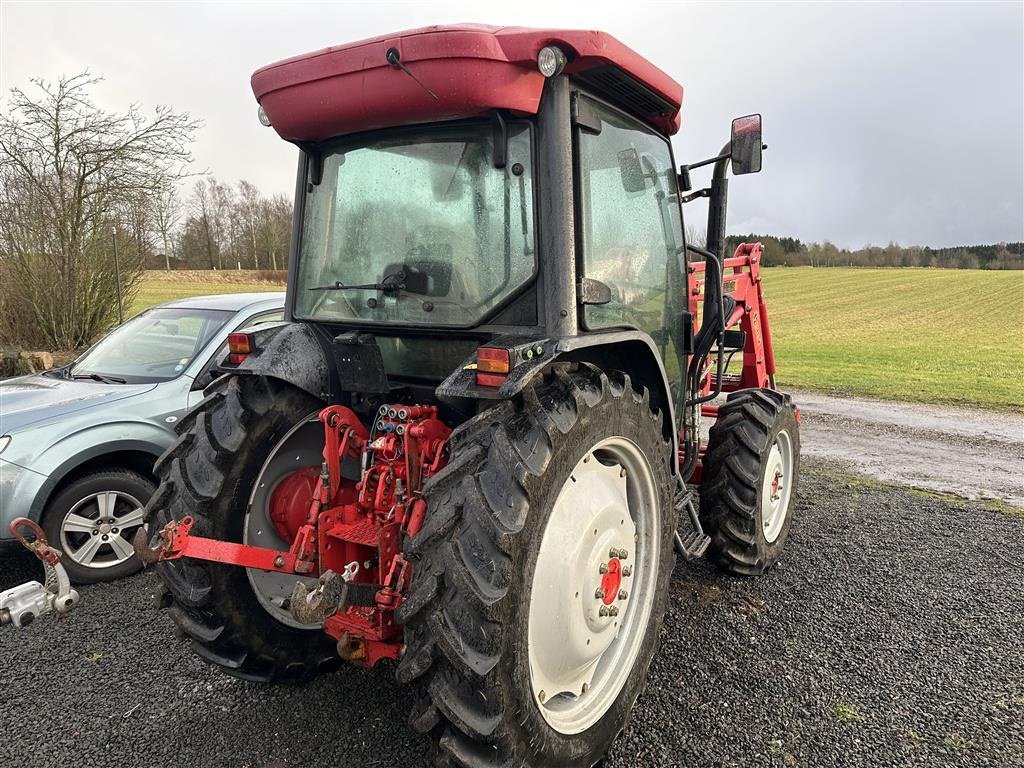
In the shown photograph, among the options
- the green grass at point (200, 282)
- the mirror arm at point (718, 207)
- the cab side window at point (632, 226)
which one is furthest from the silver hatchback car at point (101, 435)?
the green grass at point (200, 282)

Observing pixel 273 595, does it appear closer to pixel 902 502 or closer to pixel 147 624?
pixel 147 624

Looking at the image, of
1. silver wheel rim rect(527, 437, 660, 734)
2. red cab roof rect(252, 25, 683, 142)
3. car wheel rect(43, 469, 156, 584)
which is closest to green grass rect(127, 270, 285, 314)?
car wheel rect(43, 469, 156, 584)

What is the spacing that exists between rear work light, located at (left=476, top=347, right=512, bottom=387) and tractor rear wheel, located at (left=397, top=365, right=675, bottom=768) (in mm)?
101

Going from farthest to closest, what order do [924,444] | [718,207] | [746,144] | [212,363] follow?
[924,444], [212,363], [718,207], [746,144]

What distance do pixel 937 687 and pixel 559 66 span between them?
2.96 m

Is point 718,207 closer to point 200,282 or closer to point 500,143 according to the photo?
point 500,143

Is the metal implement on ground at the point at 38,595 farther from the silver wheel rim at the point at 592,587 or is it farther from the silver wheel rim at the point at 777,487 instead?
the silver wheel rim at the point at 777,487

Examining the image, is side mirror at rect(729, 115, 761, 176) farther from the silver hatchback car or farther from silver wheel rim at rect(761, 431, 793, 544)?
the silver hatchback car

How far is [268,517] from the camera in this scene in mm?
2738

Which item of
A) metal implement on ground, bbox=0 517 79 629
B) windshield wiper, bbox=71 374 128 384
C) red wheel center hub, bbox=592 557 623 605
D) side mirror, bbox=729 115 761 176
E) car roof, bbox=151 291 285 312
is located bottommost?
metal implement on ground, bbox=0 517 79 629

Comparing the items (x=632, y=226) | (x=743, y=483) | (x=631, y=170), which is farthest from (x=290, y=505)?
(x=743, y=483)

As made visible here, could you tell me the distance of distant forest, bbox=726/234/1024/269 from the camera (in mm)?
65438

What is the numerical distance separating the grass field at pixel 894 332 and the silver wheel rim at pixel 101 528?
10887 mm

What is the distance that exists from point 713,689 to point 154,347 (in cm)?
452
